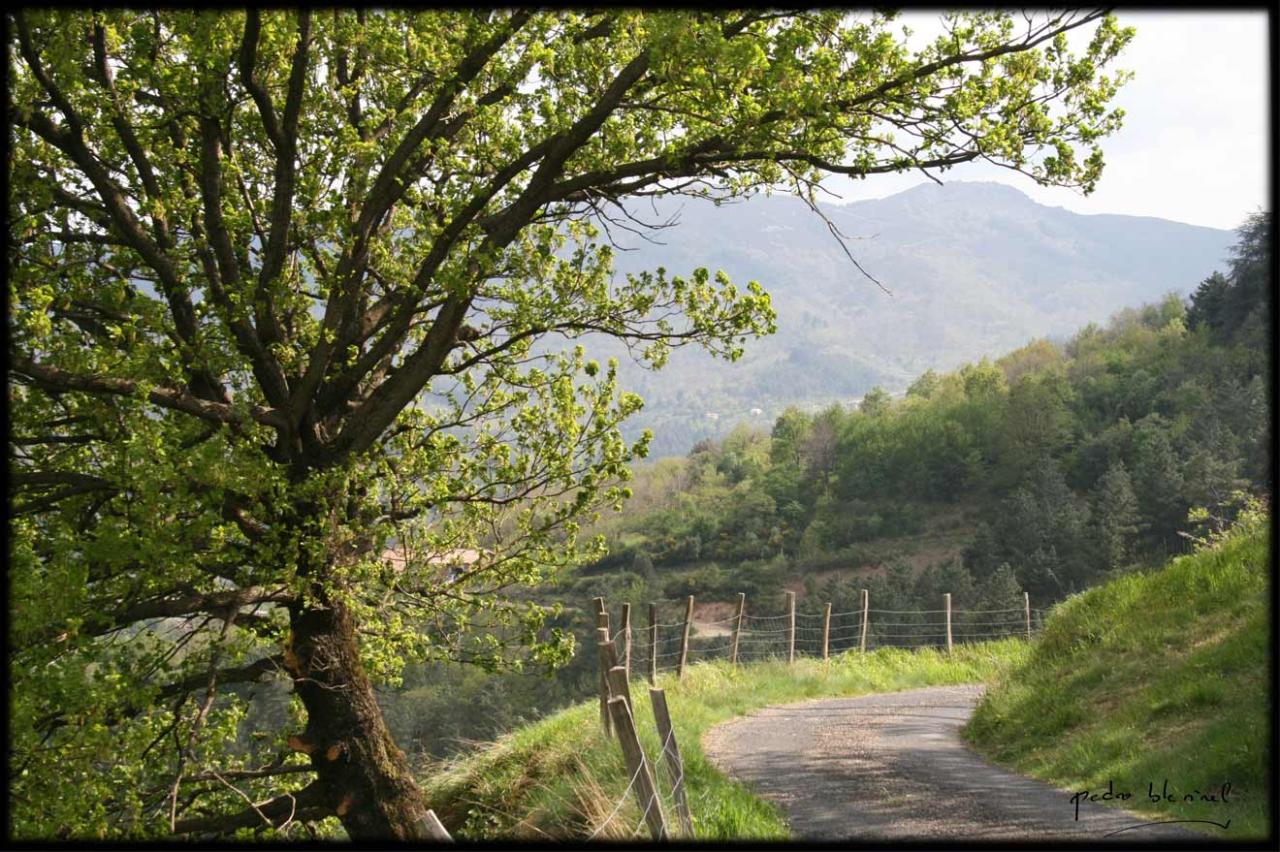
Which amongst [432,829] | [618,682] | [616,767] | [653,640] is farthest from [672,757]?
[653,640]

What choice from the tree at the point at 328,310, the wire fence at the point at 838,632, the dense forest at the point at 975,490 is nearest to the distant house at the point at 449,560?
the tree at the point at 328,310

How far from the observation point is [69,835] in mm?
7430

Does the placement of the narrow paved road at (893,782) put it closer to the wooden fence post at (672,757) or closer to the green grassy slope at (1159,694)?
the green grassy slope at (1159,694)

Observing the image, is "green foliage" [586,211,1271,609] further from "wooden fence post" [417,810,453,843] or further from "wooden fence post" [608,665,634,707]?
"wooden fence post" [417,810,453,843]

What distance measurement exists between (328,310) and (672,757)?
472cm

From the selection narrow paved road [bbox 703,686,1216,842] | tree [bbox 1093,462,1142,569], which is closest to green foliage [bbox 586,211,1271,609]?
tree [bbox 1093,462,1142,569]

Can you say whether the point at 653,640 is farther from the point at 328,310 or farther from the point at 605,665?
the point at 328,310

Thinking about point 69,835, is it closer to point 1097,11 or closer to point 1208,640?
point 1097,11

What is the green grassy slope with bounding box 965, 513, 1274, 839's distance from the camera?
8125 millimetres

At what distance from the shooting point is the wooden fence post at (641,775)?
6676 mm

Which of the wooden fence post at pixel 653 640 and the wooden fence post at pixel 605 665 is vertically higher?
the wooden fence post at pixel 605 665

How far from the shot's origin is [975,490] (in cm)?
9112

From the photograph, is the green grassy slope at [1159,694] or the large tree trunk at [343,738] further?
the large tree trunk at [343,738]

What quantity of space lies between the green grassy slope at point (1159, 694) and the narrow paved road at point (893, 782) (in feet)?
1.38
